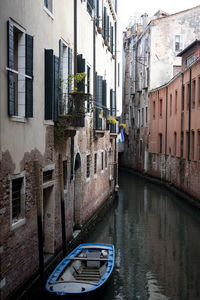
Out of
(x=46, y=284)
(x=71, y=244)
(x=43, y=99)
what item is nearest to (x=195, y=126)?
(x=71, y=244)

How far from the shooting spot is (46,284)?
316 inches

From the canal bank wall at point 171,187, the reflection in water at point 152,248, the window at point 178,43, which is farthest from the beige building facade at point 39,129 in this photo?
the window at point 178,43

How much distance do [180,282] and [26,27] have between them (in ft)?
21.8

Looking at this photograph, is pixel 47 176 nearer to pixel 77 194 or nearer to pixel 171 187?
pixel 77 194

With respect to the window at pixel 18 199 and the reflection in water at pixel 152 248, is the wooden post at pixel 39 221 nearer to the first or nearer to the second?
the window at pixel 18 199

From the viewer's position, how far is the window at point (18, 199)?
7786mm

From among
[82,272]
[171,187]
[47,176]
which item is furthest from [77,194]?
[171,187]

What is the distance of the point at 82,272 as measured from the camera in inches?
377

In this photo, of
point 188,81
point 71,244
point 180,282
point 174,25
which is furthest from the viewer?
point 174,25

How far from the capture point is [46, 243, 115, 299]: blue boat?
787cm

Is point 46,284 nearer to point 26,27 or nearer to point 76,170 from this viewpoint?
point 26,27

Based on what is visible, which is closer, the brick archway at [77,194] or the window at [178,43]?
the brick archway at [77,194]

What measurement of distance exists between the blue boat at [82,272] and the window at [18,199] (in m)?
1.33

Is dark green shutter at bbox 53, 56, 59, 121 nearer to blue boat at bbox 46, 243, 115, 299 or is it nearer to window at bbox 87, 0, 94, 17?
→ blue boat at bbox 46, 243, 115, 299
